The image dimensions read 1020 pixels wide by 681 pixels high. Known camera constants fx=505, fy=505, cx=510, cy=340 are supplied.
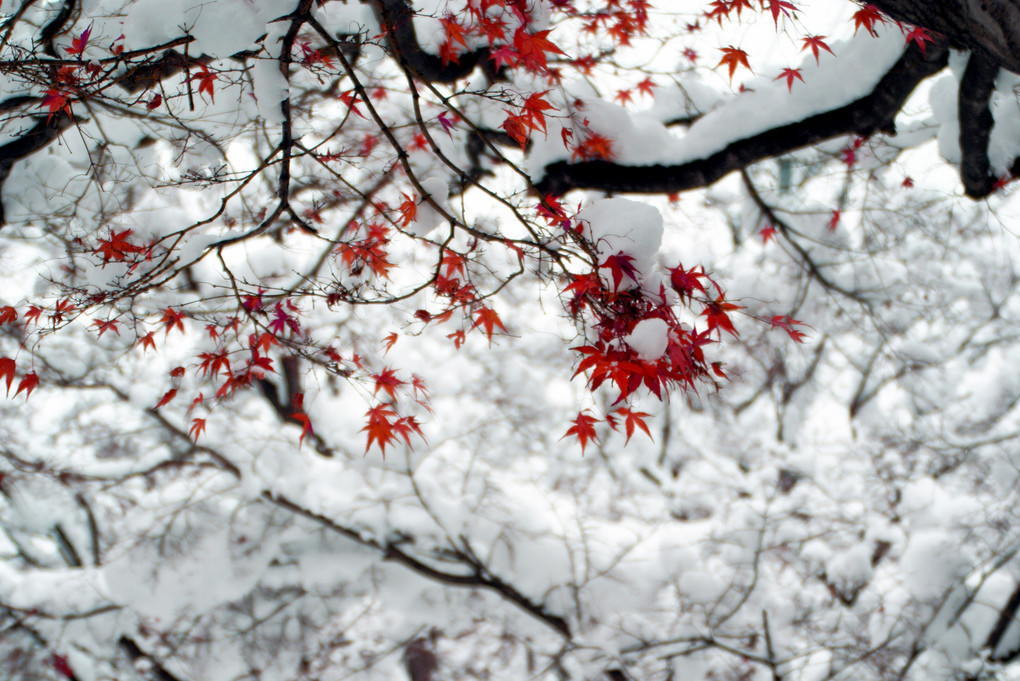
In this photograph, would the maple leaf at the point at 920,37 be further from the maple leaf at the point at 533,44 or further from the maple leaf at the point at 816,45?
the maple leaf at the point at 533,44

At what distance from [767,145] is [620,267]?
5.11 feet

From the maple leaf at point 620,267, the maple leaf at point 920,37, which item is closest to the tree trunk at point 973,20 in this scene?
the maple leaf at point 920,37

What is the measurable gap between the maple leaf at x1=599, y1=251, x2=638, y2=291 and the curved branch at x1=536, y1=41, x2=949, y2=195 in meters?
1.09

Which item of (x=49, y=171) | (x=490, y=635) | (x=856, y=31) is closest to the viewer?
(x=856, y=31)

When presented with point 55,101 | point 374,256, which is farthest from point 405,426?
point 55,101

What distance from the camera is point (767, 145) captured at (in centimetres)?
265

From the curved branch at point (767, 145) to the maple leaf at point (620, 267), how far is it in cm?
109

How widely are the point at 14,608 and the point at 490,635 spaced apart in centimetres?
536

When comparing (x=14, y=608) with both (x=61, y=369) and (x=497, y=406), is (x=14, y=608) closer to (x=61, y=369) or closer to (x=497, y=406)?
(x=61, y=369)

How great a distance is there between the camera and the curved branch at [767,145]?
246 centimetres

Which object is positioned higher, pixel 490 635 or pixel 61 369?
pixel 61 369

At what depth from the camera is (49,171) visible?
349 centimetres

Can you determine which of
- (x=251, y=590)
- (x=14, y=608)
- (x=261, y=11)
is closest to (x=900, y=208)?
(x=261, y=11)

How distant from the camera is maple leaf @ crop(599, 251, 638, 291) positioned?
66.9 inches
